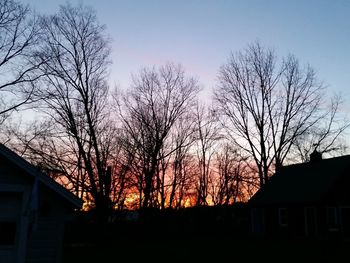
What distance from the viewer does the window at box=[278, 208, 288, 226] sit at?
97.3 ft

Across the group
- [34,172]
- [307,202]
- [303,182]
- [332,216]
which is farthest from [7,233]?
[303,182]

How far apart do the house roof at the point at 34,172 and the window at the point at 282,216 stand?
70.4ft

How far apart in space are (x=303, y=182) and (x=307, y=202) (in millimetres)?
3227

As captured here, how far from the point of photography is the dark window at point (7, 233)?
1149 centimetres

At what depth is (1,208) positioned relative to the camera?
11633mm

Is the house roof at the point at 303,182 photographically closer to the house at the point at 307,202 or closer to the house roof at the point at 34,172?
the house at the point at 307,202

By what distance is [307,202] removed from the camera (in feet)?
88.7

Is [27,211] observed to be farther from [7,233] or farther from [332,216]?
[332,216]

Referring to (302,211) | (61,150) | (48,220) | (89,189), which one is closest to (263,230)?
(302,211)

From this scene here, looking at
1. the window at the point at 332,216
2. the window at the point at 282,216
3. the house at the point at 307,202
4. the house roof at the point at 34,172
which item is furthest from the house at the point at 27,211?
the window at the point at 282,216

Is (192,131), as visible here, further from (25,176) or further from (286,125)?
(25,176)

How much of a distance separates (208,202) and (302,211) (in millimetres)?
23552

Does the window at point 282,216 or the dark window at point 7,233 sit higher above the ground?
the window at point 282,216

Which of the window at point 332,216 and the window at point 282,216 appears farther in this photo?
the window at point 282,216
